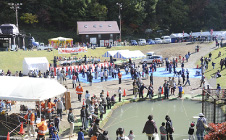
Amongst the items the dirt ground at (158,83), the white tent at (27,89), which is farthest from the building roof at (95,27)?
the white tent at (27,89)

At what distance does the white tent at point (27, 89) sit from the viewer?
14.7 m

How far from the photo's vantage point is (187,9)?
2813 inches

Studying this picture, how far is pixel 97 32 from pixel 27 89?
135ft

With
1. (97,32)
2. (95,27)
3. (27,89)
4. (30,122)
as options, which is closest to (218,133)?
(30,122)

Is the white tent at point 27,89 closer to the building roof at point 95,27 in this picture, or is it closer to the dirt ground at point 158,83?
the dirt ground at point 158,83

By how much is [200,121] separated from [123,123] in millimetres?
5869

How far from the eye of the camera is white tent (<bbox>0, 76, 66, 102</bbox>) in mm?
14719

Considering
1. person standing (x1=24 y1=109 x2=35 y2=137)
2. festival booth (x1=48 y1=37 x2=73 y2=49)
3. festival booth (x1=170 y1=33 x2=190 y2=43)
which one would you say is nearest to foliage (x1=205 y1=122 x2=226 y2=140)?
person standing (x1=24 y1=109 x2=35 y2=137)

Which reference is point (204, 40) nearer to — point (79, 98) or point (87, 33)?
point (87, 33)

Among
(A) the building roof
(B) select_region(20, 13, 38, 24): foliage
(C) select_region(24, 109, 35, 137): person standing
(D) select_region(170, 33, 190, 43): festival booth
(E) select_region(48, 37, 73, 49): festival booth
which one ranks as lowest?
(C) select_region(24, 109, 35, 137): person standing

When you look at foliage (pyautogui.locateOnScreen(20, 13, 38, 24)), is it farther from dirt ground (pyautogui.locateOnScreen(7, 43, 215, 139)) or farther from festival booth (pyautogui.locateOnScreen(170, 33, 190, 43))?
festival booth (pyautogui.locateOnScreen(170, 33, 190, 43))

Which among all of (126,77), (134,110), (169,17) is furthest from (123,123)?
(169,17)

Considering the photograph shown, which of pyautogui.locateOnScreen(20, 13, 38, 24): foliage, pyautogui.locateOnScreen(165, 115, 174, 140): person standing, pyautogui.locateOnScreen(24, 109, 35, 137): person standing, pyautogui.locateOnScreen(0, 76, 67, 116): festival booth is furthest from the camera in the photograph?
pyautogui.locateOnScreen(20, 13, 38, 24): foliage

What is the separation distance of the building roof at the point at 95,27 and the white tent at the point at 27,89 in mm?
39005
